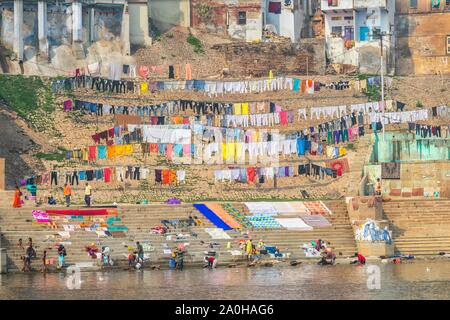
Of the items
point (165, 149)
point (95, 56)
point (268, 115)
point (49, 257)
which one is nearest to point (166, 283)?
point (49, 257)

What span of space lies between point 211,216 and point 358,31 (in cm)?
3216

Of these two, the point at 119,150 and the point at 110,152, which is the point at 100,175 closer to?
the point at 110,152

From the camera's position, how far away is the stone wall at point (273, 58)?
9931 cm

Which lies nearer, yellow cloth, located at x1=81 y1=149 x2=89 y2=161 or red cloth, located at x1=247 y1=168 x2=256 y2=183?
red cloth, located at x1=247 y1=168 x2=256 y2=183

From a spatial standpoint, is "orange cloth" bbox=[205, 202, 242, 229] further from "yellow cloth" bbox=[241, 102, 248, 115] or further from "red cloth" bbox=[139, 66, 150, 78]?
"red cloth" bbox=[139, 66, 150, 78]

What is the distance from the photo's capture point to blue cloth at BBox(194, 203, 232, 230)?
7219 centimetres

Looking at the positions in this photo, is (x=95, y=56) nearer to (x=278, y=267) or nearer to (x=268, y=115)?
(x=268, y=115)

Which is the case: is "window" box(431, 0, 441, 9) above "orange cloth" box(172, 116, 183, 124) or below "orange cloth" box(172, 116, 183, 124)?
above

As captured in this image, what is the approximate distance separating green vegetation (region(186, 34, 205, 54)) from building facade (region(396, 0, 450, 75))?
12.0m
